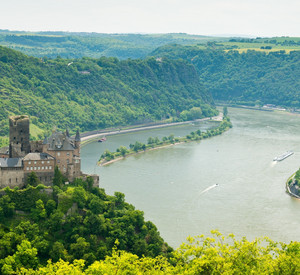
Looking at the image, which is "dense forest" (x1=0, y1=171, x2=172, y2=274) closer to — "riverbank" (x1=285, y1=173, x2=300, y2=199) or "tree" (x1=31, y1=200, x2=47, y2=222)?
"tree" (x1=31, y1=200, x2=47, y2=222)

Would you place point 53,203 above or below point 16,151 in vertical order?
below

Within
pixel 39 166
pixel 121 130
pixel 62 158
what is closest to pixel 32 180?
pixel 39 166

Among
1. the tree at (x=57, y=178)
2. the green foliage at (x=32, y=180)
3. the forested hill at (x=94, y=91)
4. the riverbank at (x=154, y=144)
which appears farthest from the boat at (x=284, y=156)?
the green foliage at (x=32, y=180)

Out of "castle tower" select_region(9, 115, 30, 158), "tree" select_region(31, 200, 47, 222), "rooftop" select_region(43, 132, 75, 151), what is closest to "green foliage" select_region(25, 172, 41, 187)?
"tree" select_region(31, 200, 47, 222)

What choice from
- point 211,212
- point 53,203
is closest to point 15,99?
point 211,212

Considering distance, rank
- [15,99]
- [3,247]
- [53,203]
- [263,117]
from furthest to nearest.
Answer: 1. [263,117]
2. [15,99]
3. [53,203]
4. [3,247]

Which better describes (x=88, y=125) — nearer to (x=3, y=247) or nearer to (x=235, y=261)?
(x=3, y=247)
